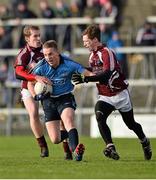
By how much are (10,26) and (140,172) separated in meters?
18.5

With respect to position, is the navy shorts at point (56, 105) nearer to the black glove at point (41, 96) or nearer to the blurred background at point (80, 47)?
the black glove at point (41, 96)

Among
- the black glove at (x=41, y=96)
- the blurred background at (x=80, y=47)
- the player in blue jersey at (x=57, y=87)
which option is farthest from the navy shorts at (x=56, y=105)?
the blurred background at (x=80, y=47)

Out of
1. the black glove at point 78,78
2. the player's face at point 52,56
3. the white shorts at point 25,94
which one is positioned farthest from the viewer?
the white shorts at point 25,94

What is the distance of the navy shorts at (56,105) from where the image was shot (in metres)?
15.3

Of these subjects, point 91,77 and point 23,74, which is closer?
point 91,77

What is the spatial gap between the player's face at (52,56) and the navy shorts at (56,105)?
567 mm

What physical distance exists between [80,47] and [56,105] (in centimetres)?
1676

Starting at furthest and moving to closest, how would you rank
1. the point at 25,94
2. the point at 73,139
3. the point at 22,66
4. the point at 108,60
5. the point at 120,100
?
the point at 25,94
the point at 22,66
the point at 120,100
the point at 108,60
the point at 73,139

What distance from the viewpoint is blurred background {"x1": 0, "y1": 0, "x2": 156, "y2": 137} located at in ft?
97.1

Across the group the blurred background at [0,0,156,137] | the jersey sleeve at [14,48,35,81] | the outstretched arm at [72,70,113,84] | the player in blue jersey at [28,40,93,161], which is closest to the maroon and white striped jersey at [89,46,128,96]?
the outstretched arm at [72,70,113,84]

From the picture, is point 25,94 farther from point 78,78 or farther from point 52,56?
point 78,78

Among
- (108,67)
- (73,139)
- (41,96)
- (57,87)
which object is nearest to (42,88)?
(41,96)

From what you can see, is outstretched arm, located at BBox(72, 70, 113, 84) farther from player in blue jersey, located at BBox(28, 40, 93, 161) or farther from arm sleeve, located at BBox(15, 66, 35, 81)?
arm sleeve, located at BBox(15, 66, 35, 81)

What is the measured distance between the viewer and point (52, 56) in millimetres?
15148
